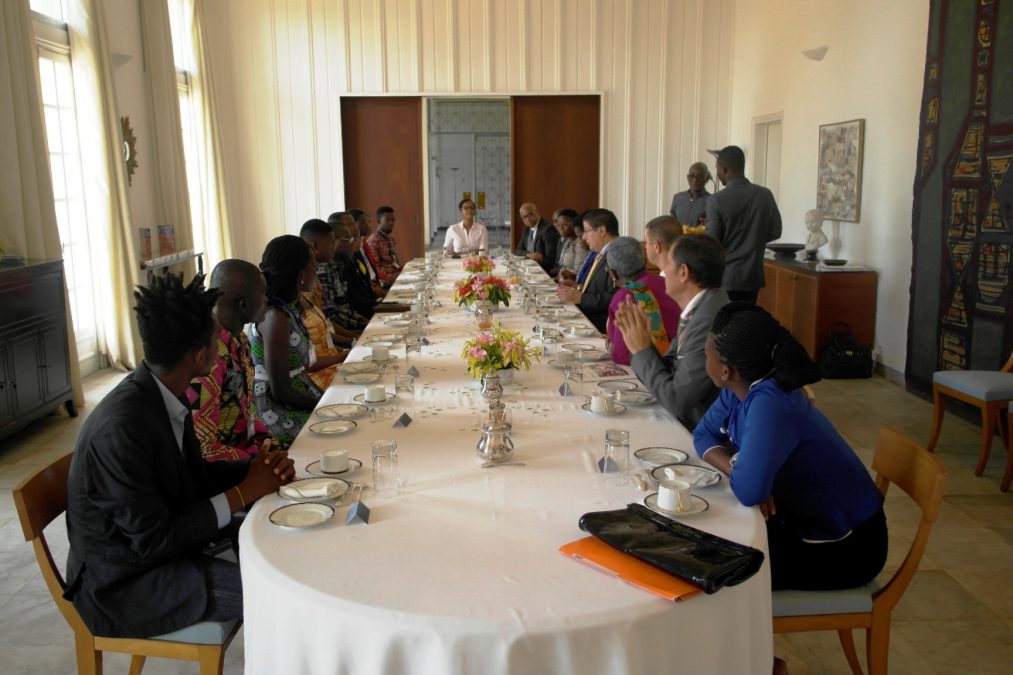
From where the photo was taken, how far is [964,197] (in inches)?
219

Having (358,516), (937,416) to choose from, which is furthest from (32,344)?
(937,416)

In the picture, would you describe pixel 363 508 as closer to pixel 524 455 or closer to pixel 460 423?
pixel 524 455

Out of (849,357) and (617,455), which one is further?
(849,357)

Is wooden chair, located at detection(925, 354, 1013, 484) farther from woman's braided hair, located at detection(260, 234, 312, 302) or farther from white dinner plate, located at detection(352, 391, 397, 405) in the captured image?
woman's braided hair, located at detection(260, 234, 312, 302)

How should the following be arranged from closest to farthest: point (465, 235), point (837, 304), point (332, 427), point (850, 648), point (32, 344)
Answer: point (850, 648), point (332, 427), point (32, 344), point (837, 304), point (465, 235)

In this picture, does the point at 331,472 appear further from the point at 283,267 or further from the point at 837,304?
the point at 837,304

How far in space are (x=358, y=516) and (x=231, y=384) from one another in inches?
44.6

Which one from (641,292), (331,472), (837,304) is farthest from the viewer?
(837,304)

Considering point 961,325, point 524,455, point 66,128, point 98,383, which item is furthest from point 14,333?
point 961,325

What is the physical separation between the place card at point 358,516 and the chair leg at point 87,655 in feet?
2.50

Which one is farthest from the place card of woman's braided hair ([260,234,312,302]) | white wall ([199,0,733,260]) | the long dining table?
white wall ([199,0,733,260])

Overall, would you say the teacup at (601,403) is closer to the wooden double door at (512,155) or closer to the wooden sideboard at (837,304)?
the wooden sideboard at (837,304)

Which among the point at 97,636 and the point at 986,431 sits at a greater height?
the point at 97,636

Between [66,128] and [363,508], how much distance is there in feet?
21.2
